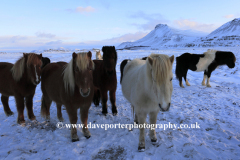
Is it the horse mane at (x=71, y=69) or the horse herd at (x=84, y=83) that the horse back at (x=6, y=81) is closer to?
the horse herd at (x=84, y=83)

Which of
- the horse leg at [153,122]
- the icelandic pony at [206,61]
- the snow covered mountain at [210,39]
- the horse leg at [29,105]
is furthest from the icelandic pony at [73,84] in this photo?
the snow covered mountain at [210,39]

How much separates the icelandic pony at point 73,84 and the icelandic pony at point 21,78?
301 millimetres

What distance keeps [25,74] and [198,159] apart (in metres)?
4.39

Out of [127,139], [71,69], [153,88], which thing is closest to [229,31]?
[127,139]

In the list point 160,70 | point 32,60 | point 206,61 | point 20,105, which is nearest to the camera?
point 160,70

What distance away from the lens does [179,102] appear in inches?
204

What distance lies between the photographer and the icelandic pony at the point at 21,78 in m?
3.28

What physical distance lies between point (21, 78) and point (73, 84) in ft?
5.68

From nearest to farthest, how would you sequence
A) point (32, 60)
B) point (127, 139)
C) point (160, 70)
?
point (160, 70)
point (127, 139)
point (32, 60)

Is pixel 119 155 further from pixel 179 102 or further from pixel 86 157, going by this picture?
pixel 179 102

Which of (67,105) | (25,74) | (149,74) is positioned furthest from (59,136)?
(149,74)

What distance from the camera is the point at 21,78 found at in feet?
11.2

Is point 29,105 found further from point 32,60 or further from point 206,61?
point 206,61

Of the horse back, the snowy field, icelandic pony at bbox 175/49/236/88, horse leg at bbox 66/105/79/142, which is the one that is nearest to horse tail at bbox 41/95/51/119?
the snowy field
